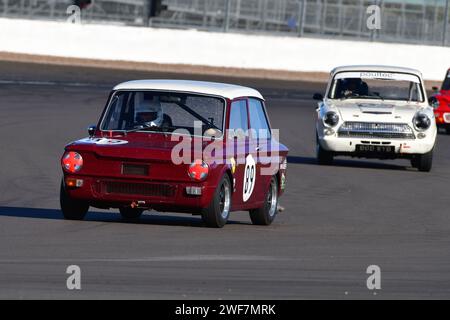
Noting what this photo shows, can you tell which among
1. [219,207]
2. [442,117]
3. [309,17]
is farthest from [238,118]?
[309,17]

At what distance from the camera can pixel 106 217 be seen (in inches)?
516

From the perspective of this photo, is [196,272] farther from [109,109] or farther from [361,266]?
[109,109]

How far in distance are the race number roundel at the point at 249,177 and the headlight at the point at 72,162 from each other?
1574mm

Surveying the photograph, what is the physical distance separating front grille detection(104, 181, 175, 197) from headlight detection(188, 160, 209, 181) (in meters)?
0.22

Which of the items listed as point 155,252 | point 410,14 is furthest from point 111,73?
point 155,252

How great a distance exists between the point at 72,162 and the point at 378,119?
8.53 metres

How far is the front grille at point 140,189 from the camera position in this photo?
11680 mm

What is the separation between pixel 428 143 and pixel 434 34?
27.1m

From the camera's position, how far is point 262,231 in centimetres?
1241

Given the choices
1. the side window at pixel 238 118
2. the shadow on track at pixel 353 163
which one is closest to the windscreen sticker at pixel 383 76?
the shadow on track at pixel 353 163

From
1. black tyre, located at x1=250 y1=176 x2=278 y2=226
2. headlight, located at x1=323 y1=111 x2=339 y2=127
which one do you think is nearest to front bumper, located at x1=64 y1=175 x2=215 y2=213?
black tyre, located at x1=250 y1=176 x2=278 y2=226

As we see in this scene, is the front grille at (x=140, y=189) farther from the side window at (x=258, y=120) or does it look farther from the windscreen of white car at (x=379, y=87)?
the windscreen of white car at (x=379, y=87)

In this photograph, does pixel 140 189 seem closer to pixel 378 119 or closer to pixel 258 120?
pixel 258 120

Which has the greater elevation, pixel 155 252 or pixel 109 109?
pixel 109 109
